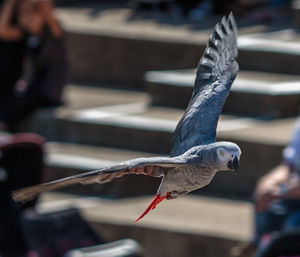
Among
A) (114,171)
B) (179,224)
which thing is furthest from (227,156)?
(179,224)

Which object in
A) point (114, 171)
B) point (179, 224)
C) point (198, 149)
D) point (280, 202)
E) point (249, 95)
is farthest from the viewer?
point (249, 95)

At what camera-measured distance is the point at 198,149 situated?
4.78ft

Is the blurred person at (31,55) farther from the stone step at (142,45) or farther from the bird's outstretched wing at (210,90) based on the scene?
the bird's outstretched wing at (210,90)

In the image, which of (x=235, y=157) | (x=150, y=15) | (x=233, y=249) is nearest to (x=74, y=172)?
(x=233, y=249)

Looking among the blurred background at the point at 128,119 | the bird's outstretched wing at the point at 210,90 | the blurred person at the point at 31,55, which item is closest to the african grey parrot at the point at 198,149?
the bird's outstretched wing at the point at 210,90

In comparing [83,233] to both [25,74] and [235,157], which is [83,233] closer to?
[25,74]

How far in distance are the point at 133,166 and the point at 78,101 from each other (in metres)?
4.56

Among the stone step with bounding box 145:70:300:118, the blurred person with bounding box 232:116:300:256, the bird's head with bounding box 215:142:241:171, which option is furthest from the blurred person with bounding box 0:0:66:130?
the bird's head with bounding box 215:142:241:171

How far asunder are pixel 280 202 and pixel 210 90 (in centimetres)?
215

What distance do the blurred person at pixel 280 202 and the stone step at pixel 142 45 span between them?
6.12 ft

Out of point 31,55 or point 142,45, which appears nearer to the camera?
point 31,55

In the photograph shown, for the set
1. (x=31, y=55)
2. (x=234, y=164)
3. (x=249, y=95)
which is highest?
(x=234, y=164)

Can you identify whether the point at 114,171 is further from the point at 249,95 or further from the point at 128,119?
the point at 128,119

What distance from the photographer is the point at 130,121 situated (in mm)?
5430
